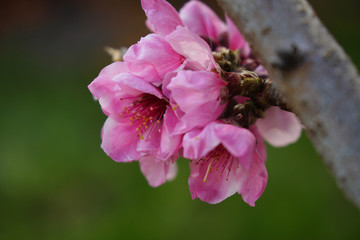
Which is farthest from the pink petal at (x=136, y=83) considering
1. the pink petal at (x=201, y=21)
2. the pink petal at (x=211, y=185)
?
the pink petal at (x=201, y=21)

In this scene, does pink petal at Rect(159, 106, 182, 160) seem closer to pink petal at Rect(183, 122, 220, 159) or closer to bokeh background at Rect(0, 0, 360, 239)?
pink petal at Rect(183, 122, 220, 159)

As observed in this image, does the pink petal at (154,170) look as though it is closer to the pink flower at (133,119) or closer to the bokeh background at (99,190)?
the pink flower at (133,119)

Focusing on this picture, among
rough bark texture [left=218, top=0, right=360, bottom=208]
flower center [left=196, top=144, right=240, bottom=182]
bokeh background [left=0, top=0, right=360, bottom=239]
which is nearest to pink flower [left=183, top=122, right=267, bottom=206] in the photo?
flower center [left=196, top=144, right=240, bottom=182]

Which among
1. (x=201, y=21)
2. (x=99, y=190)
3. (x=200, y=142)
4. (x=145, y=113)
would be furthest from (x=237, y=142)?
(x=99, y=190)

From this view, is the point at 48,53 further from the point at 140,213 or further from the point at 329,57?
the point at 329,57

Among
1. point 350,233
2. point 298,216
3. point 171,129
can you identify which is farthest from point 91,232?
point 171,129

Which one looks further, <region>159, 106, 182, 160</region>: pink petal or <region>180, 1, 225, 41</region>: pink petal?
<region>180, 1, 225, 41</region>: pink petal

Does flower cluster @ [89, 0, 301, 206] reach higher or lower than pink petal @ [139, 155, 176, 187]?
higher
